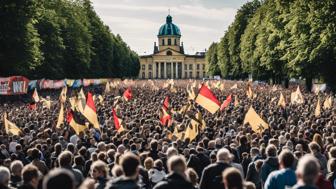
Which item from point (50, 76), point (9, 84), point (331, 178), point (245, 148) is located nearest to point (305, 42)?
point (9, 84)

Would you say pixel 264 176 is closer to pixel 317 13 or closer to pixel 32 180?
pixel 32 180

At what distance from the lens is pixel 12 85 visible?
41.7 meters

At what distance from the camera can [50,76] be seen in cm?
6494

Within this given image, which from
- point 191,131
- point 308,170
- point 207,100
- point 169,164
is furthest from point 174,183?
point 207,100

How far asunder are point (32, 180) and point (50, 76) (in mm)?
58405

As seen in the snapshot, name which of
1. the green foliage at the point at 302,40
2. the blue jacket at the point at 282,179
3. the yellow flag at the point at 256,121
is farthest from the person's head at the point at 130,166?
the green foliage at the point at 302,40

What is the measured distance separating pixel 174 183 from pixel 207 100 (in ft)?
48.5

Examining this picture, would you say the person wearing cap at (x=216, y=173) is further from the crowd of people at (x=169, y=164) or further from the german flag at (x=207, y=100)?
the german flag at (x=207, y=100)

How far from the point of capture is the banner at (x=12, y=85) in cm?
4072

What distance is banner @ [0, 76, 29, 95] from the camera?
40719 mm

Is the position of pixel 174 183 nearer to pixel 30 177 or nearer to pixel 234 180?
pixel 234 180

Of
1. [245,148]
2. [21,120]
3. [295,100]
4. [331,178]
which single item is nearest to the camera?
[331,178]

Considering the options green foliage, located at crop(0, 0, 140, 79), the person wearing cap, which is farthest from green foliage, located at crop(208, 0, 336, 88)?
the person wearing cap

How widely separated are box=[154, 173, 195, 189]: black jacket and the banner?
3504 centimetres
